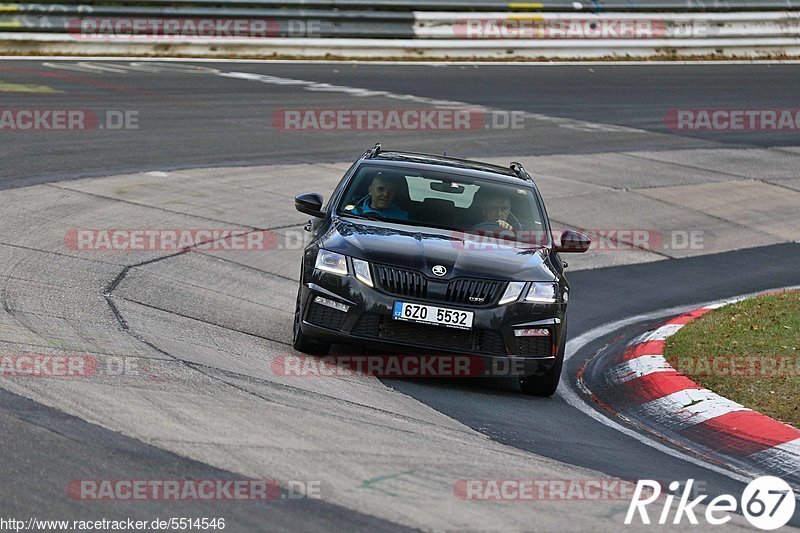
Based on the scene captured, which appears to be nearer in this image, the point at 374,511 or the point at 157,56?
the point at 374,511

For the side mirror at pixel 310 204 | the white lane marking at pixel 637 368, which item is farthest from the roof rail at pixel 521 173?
the side mirror at pixel 310 204

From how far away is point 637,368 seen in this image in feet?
32.2

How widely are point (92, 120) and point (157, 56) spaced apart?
7424mm

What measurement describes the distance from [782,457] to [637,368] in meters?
2.54

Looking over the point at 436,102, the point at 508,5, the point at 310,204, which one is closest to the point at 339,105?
the point at 436,102

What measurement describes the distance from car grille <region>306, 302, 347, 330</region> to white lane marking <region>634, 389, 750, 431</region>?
2.20 m

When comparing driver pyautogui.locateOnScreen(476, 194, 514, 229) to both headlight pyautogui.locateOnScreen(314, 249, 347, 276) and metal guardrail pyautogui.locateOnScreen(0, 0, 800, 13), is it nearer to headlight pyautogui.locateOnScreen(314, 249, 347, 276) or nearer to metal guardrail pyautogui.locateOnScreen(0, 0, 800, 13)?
headlight pyautogui.locateOnScreen(314, 249, 347, 276)

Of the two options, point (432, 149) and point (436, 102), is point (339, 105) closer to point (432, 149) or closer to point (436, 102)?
point (436, 102)

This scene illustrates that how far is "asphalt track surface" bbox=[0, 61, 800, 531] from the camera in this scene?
559 cm

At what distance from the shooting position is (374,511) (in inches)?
209

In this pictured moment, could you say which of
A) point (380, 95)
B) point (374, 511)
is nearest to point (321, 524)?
point (374, 511)

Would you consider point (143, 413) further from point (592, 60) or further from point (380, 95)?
point (592, 60)

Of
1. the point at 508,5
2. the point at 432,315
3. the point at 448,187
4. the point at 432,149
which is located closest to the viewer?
the point at 432,315

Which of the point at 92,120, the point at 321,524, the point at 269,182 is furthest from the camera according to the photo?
the point at 92,120
